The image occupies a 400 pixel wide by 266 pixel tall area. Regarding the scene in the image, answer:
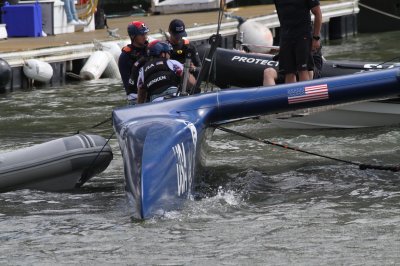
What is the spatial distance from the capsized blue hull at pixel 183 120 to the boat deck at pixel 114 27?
9729 mm

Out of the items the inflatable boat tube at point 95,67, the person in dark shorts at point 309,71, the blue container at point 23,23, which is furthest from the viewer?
the blue container at point 23,23

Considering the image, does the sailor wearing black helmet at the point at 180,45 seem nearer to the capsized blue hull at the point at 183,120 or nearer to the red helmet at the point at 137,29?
the red helmet at the point at 137,29

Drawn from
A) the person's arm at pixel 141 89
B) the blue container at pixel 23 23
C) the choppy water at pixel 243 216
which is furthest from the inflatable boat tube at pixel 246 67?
the blue container at pixel 23 23

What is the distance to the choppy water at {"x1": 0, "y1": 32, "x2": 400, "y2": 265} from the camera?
616 cm

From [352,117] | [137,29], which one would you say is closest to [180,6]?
[352,117]

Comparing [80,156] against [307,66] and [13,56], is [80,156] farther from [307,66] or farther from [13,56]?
[13,56]

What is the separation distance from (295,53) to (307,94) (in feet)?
6.08

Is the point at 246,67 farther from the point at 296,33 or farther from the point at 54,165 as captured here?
the point at 54,165

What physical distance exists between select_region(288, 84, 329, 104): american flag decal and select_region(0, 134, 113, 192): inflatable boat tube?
166 cm

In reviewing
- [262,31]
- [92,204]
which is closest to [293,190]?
[92,204]

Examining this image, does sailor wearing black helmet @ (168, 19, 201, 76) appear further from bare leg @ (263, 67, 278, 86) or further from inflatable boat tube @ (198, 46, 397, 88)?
inflatable boat tube @ (198, 46, 397, 88)

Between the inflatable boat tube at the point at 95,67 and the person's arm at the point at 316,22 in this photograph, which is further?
the inflatable boat tube at the point at 95,67

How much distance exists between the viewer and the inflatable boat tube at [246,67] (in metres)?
11.1

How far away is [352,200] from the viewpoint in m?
7.58
